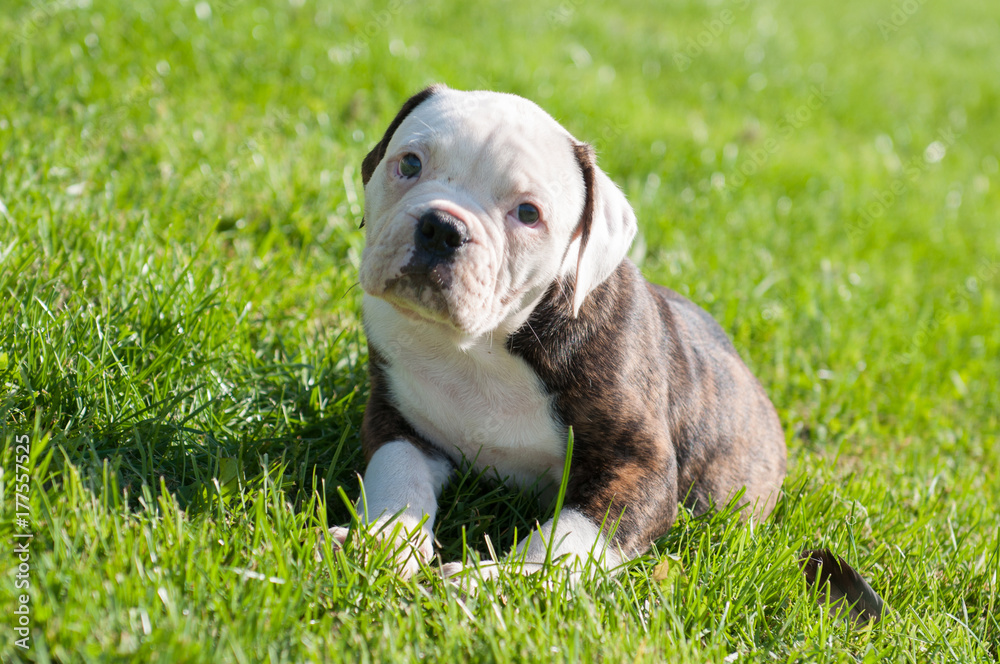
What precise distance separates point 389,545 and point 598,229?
1273 mm

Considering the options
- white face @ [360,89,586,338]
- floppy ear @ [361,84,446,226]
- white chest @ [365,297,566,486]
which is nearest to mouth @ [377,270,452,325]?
white face @ [360,89,586,338]

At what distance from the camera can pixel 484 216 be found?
9.02ft

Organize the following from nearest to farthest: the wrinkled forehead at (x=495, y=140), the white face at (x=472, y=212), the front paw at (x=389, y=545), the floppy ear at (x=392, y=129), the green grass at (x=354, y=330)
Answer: the green grass at (x=354, y=330)
the front paw at (x=389, y=545)
the white face at (x=472, y=212)
the wrinkled forehead at (x=495, y=140)
the floppy ear at (x=392, y=129)

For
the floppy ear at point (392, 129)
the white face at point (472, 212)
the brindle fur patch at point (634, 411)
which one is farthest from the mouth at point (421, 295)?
the floppy ear at point (392, 129)

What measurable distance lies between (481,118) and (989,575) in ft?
8.45

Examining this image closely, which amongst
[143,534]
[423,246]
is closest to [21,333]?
[143,534]

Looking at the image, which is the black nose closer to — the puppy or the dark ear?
the puppy

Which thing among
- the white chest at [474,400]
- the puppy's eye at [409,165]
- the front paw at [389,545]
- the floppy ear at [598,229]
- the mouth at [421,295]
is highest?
the puppy's eye at [409,165]

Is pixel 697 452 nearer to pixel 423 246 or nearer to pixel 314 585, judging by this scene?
pixel 423 246

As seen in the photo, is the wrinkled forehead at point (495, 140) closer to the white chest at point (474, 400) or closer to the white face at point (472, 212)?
the white face at point (472, 212)

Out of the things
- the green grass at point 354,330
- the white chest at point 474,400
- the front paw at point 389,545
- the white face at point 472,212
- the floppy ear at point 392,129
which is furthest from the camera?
the floppy ear at point 392,129

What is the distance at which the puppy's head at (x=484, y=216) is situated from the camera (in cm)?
263

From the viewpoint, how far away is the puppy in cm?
268

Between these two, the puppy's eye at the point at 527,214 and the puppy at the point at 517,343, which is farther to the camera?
the puppy's eye at the point at 527,214
